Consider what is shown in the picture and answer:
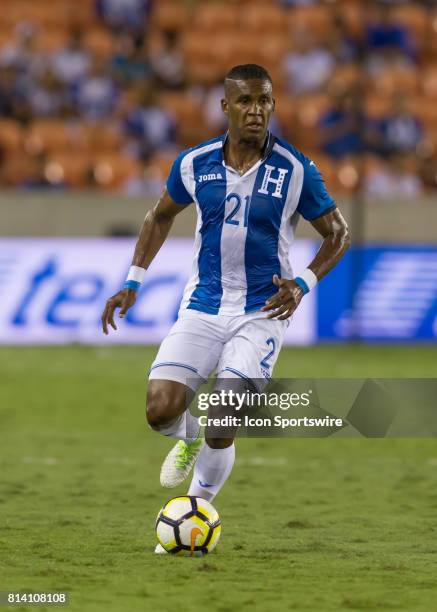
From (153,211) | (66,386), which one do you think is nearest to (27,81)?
(66,386)

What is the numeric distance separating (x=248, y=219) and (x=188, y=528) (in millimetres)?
1541

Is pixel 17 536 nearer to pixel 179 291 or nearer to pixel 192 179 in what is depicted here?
pixel 192 179

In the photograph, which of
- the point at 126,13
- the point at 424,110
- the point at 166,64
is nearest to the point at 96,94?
the point at 166,64

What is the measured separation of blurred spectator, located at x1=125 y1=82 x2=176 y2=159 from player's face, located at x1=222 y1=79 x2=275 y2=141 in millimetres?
13254

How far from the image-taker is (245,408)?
628 centimetres

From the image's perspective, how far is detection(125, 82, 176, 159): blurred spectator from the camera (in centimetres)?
1953

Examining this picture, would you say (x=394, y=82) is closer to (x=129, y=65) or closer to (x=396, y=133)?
(x=396, y=133)

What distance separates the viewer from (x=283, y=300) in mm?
6203

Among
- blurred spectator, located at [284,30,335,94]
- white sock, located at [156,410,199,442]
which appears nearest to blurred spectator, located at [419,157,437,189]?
blurred spectator, located at [284,30,335,94]

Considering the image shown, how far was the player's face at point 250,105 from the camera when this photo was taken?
6344mm

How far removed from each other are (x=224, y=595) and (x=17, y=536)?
166 centimetres

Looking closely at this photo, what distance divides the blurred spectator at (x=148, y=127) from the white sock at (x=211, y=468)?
1352 centimetres

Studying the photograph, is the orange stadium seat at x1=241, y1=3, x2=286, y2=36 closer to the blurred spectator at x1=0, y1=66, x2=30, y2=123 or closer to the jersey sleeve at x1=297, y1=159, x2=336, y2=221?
the blurred spectator at x1=0, y1=66, x2=30, y2=123

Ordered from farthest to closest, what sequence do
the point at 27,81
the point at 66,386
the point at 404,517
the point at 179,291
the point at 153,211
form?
the point at 27,81, the point at 179,291, the point at 66,386, the point at 404,517, the point at 153,211
